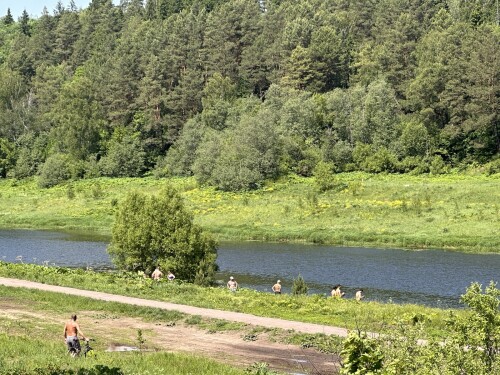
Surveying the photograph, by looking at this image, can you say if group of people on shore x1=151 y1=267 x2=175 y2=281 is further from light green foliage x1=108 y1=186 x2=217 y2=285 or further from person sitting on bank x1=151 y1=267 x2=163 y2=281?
light green foliage x1=108 y1=186 x2=217 y2=285

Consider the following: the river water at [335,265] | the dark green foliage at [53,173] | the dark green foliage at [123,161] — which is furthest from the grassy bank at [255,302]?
the dark green foliage at [123,161]

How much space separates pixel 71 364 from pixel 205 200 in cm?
7755

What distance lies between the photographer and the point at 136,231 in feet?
158

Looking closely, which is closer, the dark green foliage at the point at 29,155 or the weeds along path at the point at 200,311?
the weeds along path at the point at 200,311

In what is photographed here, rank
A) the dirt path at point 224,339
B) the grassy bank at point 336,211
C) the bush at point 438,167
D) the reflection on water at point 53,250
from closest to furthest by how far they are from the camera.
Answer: the dirt path at point 224,339 < the reflection on water at point 53,250 < the grassy bank at point 336,211 < the bush at point 438,167

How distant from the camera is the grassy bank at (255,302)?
3306 centimetres

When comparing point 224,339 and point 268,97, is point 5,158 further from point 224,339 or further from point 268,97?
point 224,339

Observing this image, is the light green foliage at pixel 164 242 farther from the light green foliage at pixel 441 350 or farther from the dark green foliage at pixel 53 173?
the dark green foliage at pixel 53 173

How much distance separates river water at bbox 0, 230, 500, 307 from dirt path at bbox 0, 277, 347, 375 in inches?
594

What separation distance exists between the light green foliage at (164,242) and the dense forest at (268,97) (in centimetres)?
4756

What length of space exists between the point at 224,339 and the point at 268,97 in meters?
93.8

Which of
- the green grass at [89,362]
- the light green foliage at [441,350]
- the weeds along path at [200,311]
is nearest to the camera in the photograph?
the light green foliage at [441,350]

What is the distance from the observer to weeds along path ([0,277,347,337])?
103 ft

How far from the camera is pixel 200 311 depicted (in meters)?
35.1
